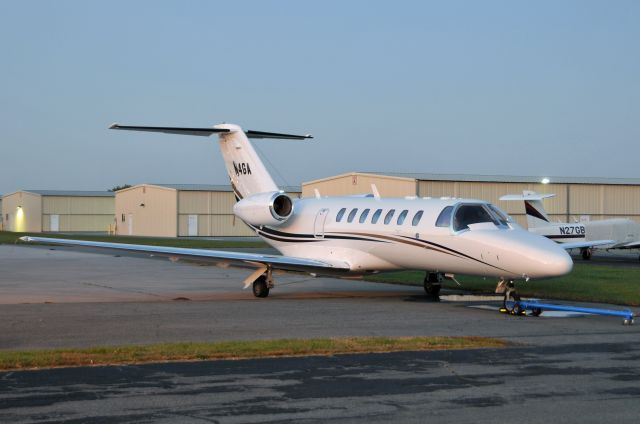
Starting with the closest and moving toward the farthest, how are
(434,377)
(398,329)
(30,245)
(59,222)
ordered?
(434,377)
(398,329)
(30,245)
(59,222)

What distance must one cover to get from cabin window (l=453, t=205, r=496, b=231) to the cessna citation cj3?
0.07ft

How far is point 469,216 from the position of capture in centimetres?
1795

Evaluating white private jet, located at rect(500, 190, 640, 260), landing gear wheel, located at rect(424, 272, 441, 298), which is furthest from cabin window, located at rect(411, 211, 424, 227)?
white private jet, located at rect(500, 190, 640, 260)

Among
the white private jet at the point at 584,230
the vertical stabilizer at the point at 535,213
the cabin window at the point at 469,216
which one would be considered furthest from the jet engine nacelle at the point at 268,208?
the vertical stabilizer at the point at 535,213

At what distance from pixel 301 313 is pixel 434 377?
715 cm

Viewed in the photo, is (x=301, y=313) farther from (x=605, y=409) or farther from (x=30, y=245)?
(x=30, y=245)

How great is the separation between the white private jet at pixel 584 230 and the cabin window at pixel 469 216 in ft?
80.9

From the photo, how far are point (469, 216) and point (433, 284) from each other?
288 centimetres

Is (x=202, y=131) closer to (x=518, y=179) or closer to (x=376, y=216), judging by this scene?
(x=376, y=216)

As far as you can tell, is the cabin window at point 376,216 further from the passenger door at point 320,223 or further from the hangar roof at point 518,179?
the hangar roof at point 518,179

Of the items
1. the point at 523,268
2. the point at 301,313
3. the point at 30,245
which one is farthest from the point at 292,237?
the point at 30,245

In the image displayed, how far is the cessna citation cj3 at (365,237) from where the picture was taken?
1677 centimetres

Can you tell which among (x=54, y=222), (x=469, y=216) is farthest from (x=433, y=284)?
(x=54, y=222)

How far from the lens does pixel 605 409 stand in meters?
7.85
